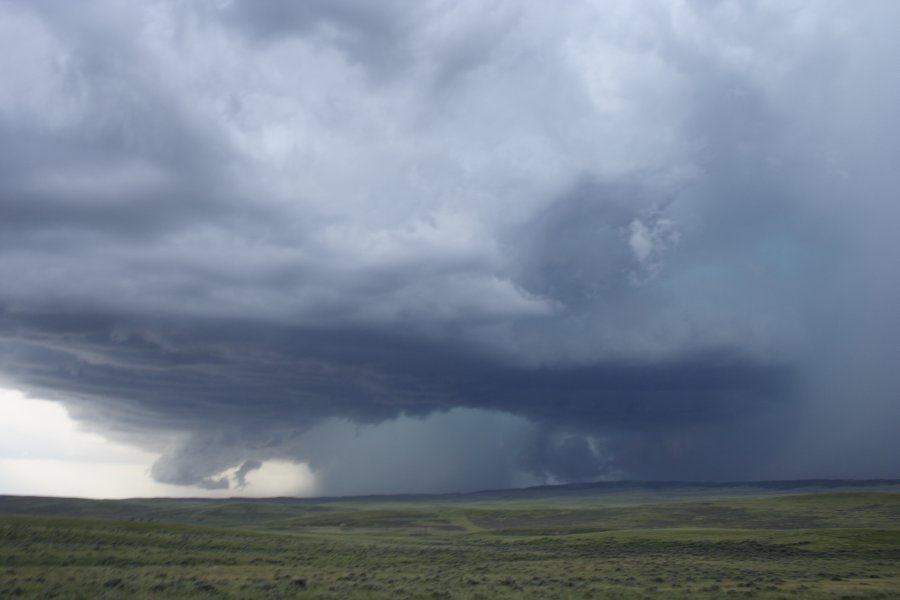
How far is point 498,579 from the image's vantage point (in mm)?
42219

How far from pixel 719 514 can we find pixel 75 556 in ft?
442

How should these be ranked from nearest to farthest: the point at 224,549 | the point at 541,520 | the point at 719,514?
the point at 224,549
the point at 719,514
the point at 541,520

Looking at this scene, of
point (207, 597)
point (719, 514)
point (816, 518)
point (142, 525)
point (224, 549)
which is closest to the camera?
point (207, 597)

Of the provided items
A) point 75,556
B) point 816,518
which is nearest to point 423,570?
point 75,556

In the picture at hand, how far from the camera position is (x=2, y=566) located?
135 ft

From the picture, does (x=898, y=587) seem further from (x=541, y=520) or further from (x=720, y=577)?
(x=541, y=520)

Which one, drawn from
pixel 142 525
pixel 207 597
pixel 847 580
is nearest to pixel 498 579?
pixel 207 597

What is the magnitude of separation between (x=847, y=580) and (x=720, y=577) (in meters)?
6.79

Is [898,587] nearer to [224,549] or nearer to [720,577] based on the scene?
[720,577]

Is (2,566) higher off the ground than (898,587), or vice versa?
(2,566)

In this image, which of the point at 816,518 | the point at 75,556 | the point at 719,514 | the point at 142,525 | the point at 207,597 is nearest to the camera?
the point at 207,597

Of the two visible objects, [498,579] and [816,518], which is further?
[816,518]

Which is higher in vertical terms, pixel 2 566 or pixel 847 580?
pixel 2 566

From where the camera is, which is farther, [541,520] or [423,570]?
[541,520]
